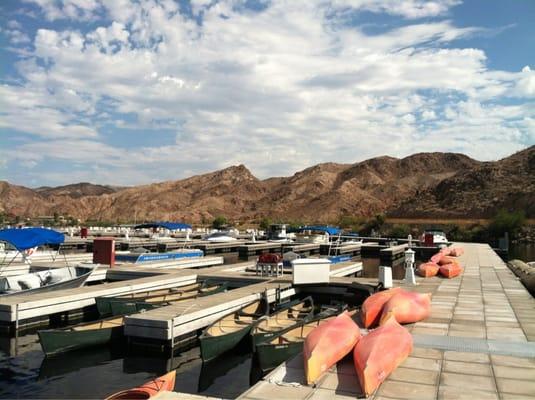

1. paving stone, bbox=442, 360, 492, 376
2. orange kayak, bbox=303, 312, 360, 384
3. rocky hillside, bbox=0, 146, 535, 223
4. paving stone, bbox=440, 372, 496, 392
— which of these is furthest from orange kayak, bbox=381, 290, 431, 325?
rocky hillside, bbox=0, 146, 535, 223

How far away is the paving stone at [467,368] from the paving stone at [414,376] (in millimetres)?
A: 412

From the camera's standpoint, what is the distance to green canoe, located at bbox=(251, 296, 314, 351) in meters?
13.1

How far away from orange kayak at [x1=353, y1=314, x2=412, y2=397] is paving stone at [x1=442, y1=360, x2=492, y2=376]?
728 mm

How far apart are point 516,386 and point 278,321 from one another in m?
8.24

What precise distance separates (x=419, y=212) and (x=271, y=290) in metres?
97.2

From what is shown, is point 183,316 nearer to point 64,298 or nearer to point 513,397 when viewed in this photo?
point 64,298

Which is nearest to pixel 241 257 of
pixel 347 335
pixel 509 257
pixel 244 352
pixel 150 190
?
pixel 509 257

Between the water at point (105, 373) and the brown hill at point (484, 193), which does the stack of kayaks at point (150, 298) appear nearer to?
the water at point (105, 373)

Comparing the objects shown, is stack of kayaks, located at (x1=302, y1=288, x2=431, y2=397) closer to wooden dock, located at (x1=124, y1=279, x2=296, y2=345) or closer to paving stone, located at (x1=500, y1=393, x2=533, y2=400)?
paving stone, located at (x1=500, y1=393, x2=533, y2=400)

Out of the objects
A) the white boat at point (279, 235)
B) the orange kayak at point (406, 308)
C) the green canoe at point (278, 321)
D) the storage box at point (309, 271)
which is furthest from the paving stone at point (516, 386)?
the white boat at point (279, 235)

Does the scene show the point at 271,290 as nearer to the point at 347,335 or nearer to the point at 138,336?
the point at 138,336

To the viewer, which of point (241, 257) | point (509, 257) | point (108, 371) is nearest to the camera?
point (108, 371)

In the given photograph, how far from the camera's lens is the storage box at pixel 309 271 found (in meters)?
20.1

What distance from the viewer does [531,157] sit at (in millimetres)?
112875
